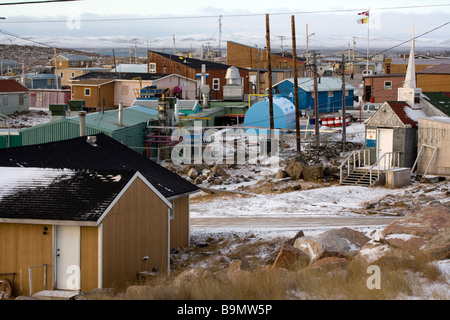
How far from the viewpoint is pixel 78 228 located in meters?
16.3

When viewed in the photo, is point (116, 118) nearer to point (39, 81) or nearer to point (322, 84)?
point (322, 84)

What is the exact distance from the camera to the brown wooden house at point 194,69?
74438 mm

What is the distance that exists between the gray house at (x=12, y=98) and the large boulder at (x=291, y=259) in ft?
165

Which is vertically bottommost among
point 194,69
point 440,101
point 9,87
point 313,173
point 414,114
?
point 313,173

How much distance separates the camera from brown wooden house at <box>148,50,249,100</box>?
7444cm

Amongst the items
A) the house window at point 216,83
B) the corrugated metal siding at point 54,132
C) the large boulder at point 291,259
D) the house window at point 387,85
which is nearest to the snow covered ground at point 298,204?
the corrugated metal siding at point 54,132

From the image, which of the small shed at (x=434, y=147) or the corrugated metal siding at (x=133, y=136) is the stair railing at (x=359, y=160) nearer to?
the small shed at (x=434, y=147)

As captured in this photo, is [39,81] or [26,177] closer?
[26,177]

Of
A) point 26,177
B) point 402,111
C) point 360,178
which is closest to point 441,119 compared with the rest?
point 402,111

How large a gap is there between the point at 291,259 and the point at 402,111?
21.0 meters

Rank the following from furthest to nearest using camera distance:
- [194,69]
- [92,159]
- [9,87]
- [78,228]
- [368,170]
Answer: [194,69] < [9,87] < [368,170] < [92,159] < [78,228]

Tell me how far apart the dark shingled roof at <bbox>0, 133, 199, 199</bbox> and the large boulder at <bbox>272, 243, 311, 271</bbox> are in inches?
238

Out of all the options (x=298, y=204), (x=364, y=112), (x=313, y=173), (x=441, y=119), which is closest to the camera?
(x=298, y=204)
